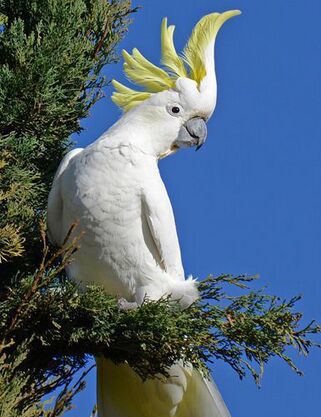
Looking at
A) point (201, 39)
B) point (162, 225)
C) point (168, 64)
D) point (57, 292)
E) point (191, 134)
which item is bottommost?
point (57, 292)

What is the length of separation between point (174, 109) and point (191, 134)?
0.13 metres

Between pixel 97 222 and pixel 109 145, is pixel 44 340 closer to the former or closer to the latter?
pixel 97 222

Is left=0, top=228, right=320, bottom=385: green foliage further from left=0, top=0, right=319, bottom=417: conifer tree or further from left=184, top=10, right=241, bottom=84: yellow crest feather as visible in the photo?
left=184, top=10, right=241, bottom=84: yellow crest feather

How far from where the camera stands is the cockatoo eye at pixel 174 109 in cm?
426

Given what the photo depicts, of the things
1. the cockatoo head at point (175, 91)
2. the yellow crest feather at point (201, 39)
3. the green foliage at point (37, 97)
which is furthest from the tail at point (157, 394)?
the yellow crest feather at point (201, 39)

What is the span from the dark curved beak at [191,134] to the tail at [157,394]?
3.04 ft

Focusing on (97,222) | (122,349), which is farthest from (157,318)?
(97,222)

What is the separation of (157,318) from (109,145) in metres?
0.82

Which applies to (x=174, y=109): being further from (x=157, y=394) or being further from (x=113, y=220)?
(x=157, y=394)

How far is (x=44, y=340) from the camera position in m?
3.76

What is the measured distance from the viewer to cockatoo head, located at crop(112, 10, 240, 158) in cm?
424

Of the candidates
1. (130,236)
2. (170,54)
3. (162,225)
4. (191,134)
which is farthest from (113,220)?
(170,54)

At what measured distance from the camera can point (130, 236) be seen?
4.02 m

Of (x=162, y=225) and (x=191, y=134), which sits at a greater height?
(x=191, y=134)
